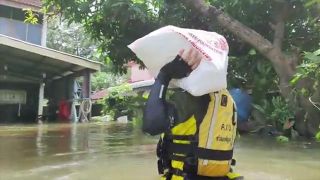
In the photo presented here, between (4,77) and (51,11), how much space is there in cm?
953

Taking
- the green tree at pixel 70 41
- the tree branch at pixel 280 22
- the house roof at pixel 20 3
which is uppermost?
the green tree at pixel 70 41

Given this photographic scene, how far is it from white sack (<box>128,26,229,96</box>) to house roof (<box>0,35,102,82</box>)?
14.7 m

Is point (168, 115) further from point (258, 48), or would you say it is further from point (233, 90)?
point (233, 90)

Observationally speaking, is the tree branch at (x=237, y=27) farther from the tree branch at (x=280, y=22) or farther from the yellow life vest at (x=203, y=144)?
the yellow life vest at (x=203, y=144)

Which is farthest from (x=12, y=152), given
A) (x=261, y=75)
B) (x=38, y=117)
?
(x=38, y=117)

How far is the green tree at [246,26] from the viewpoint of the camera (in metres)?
9.98

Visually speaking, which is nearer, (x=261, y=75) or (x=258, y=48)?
(x=258, y=48)

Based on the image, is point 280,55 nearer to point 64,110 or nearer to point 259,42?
point 259,42

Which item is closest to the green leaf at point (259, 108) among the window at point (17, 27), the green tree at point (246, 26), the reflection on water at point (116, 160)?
the green tree at point (246, 26)

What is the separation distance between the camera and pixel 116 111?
22531mm

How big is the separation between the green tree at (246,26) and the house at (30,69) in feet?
14.1

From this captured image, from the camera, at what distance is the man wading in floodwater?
2105mm

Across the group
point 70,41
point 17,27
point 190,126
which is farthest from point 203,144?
point 70,41

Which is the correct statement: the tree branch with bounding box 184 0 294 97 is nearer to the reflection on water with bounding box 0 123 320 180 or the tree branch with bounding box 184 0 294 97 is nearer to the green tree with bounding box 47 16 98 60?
the reflection on water with bounding box 0 123 320 180
